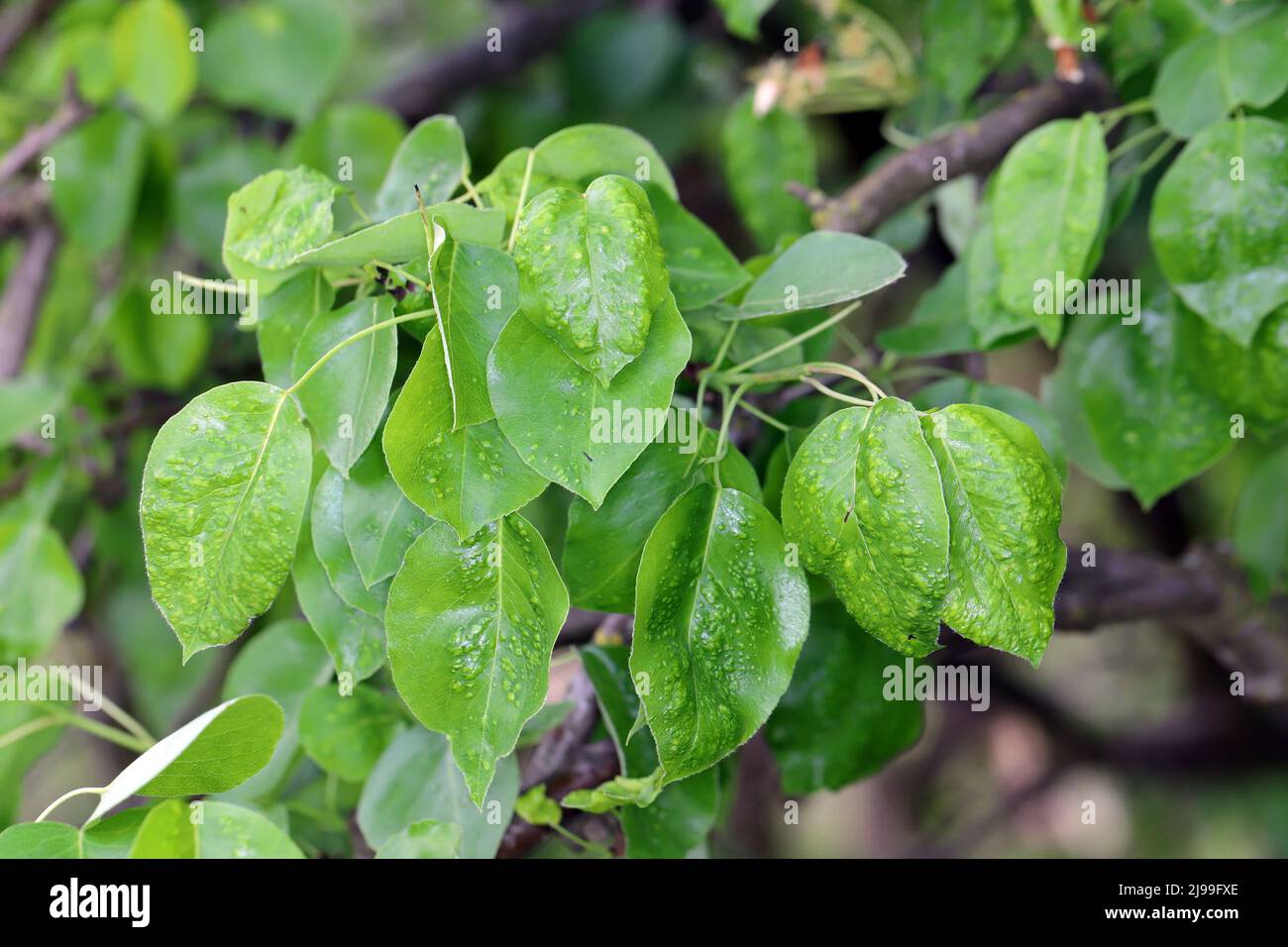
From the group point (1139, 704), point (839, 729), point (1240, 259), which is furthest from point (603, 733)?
point (1139, 704)

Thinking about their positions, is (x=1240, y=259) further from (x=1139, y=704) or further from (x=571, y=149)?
(x=1139, y=704)

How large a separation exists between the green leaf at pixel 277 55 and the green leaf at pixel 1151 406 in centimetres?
58

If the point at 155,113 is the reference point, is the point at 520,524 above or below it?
below

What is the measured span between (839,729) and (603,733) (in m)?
0.11

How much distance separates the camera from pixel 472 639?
325 millimetres

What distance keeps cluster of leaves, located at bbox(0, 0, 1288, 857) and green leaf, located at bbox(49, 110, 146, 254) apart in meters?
0.39

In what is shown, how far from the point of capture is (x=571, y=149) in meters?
0.39

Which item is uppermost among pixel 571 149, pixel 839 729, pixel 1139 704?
pixel 571 149

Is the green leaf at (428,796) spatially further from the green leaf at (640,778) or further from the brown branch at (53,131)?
the brown branch at (53,131)

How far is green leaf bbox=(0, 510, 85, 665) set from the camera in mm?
638

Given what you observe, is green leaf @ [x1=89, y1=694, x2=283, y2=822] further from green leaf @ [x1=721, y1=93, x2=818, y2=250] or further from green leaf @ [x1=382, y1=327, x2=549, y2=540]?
green leaf @ [x1=721, y1=93, x2=818, y2=250]

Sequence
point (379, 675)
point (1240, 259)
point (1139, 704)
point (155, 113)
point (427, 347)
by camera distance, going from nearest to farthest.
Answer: point (427, 347) < point (1240, 259) < point (379, 675) < point (155, 113) < point (1139, 704)

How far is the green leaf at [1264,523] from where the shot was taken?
0.61 meters

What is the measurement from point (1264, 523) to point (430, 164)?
511mm
